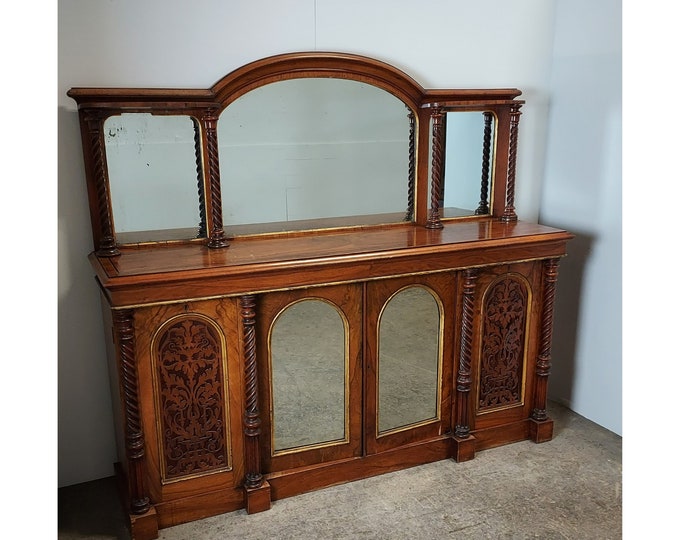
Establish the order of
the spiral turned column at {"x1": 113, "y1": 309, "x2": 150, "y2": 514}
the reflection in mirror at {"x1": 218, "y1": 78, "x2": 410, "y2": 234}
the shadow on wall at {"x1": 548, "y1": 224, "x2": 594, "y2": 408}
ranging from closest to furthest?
the spiral turned column at {"x1": 113, "y1": 309, "x2": 150, "y2": 514} < the reflection in mirror at {"x1": 218, "y1": 78, "x2": 410, "y2": 234} < the shadow on wall at {"x1": 548, "y1": 224, "x2": 594, "y2": 408}

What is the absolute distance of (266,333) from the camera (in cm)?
257

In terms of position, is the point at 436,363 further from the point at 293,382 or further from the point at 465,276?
the point at 293,382

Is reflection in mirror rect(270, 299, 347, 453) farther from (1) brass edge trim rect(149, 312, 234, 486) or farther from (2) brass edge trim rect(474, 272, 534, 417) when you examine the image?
(2) brass edge trim rect(474, 272, 534, 417)

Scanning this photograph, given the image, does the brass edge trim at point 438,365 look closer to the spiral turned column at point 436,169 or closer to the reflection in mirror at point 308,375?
the reflection in mirror at point 308,375

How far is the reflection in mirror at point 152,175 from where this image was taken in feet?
8.38

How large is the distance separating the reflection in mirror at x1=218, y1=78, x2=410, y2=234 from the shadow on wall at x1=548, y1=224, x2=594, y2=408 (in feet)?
3.40

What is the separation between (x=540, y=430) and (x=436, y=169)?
1.47 m

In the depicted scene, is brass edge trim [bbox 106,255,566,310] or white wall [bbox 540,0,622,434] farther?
white wall [bbox 540,0,622,434]

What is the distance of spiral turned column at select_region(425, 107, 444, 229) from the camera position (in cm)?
304

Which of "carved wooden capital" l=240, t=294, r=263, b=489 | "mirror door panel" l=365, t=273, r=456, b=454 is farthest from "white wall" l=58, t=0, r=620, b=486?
"mirror door panel" l=365, t=273, r=456, b=454

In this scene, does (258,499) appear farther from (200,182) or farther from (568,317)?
(568,317)

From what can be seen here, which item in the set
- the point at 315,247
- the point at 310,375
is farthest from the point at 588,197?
the point at 310,375

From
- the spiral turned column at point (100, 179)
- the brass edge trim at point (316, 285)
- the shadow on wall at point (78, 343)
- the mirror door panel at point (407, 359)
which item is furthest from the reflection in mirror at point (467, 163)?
A: the shadow on wall at point (78, 343)

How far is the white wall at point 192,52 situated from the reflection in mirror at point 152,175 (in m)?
0.16
